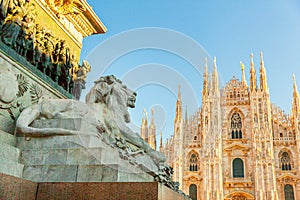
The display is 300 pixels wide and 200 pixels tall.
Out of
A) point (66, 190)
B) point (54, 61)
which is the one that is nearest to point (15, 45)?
point (54, 61)

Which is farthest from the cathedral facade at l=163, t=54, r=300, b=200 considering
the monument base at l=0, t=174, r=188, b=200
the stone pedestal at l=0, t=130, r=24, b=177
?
the monument base at l=0, t=174, r=188, b=200

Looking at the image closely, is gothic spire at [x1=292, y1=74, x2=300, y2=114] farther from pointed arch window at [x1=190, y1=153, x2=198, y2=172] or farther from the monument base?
the monument base

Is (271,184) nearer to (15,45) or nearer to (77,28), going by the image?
(77,28)

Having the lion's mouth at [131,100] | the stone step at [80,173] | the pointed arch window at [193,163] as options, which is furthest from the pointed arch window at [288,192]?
the stone step at [80,173]

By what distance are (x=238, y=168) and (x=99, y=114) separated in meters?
27.0

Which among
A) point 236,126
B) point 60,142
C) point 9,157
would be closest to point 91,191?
point 60,142

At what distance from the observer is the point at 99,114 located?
4.65 metres

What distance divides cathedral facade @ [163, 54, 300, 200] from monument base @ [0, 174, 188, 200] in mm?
23774

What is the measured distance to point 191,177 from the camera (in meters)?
29.8

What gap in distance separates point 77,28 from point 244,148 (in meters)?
24.8

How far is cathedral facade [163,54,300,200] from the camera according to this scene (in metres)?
27.6

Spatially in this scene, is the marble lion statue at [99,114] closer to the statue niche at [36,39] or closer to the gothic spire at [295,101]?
the statue niche at [36,39]

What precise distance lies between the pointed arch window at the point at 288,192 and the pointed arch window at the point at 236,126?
5.97 metres

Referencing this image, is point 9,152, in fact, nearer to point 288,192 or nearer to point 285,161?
point 288,192
